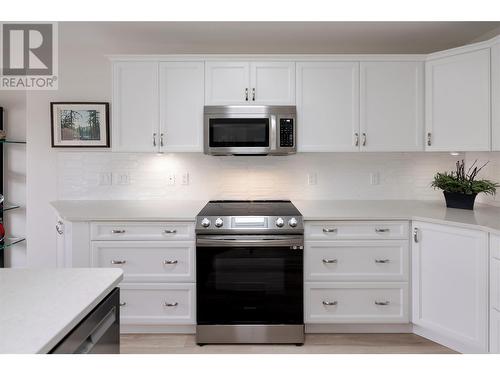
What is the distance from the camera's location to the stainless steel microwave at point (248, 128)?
2807 millimetres

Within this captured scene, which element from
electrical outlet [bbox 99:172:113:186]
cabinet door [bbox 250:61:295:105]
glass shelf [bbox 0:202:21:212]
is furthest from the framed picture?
cabinet door [bbox 250:61:295:105]

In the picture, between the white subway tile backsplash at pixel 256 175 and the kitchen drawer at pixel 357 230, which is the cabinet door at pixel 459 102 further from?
the kitchen drawer at pixel 357 230

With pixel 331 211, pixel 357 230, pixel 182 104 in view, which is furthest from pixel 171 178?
pixel 357 230

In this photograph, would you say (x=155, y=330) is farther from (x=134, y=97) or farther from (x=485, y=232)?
(x=485, y=232)

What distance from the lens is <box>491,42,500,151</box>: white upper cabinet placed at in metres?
2.42

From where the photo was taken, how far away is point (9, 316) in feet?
2.84

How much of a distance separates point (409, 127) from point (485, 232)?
109 cm

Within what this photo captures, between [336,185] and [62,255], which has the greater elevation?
[336,185]

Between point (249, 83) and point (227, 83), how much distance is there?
0.57ft

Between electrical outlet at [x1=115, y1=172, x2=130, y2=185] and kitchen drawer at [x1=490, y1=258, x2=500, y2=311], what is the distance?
279cm

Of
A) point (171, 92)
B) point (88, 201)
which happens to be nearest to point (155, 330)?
point (88, 201)

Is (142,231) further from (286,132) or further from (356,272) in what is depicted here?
(356,272)

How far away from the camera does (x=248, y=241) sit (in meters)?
2.43

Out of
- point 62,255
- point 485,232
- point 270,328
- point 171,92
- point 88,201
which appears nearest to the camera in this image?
point 485,232
